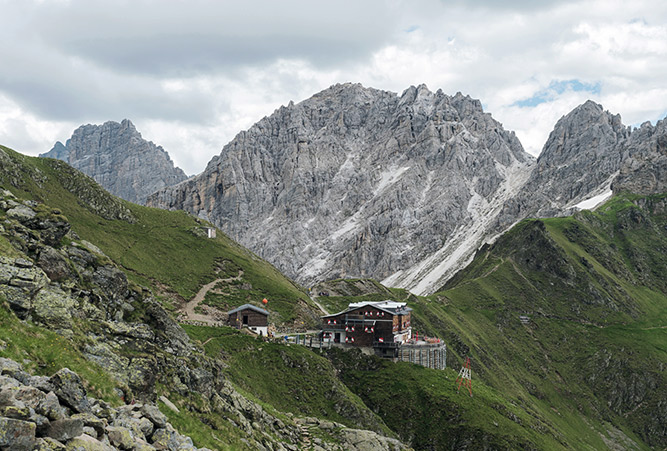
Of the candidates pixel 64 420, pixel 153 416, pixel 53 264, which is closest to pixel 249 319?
pixel 53 264

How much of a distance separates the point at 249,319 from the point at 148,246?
37642mm

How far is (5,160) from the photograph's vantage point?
92938 millimetres

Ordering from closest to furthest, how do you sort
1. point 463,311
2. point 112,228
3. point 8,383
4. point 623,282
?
point 8,383 → point 112,228 → point 463,311 → point 623,282

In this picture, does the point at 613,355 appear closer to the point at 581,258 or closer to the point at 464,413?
the point at 581,258

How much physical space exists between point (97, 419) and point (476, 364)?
114239 mm

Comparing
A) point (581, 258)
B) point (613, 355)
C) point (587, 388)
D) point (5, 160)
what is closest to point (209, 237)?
point (5, 160)

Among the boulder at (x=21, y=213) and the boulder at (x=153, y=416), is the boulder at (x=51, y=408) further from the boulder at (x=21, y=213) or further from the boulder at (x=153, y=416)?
the boulder at (x=21, y=213)

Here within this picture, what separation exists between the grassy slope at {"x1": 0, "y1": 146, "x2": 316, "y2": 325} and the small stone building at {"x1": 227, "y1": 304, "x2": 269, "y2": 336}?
9266 mm

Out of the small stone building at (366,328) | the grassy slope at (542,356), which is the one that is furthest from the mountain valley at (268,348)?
the small stone building at (366,328)

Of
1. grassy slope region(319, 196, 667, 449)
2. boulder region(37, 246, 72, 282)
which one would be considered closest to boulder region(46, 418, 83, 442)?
boulder region(37, 246, 72, 282)

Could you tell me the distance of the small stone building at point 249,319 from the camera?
7688 cm

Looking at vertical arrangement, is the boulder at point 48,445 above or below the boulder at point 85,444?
above

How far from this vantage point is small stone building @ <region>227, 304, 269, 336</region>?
7688 centimetres

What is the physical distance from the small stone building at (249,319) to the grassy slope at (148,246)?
927 cm
